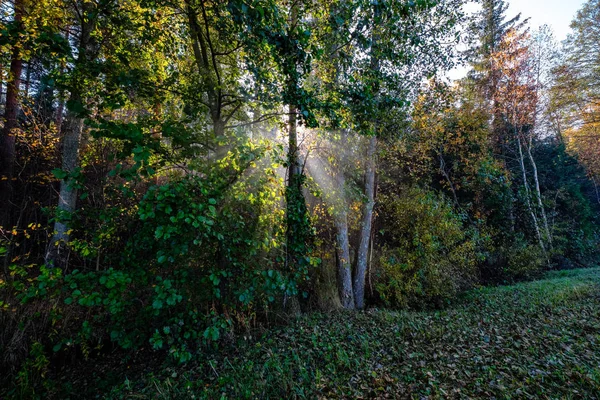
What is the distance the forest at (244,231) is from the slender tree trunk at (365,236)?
67mm

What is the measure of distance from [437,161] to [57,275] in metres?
13.5

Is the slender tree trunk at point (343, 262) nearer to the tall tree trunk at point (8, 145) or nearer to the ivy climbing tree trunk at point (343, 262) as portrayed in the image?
the ivy climbing tree trunk at point (343, 262)

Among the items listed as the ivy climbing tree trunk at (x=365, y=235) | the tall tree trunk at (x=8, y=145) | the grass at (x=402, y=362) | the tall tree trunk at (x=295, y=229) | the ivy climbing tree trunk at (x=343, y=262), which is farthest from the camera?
the ivy climbing tree trunk at (x=365, y=235)

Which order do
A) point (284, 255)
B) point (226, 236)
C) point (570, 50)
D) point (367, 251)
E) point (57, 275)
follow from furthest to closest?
point (570, 50), point (367, 251), point (284, 255), point (226, 236), point (57, 275)

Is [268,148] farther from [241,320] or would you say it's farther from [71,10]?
[71,10]

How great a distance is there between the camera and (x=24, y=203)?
21.1 ft

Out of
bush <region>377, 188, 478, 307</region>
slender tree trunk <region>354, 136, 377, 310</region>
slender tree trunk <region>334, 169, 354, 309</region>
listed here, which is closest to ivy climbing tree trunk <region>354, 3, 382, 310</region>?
slender tree trunk <region>354, 136, 377, 310</region>

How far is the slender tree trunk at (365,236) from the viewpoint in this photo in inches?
284

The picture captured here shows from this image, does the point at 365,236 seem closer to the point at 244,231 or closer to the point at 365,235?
the point at 365,235

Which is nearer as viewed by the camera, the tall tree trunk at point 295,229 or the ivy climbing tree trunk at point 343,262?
the tall tree trunk at point 295,229

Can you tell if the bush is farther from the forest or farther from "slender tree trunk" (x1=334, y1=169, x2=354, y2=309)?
"slender tree trunk" (x1=334, y1=169, x2=354, y2=309)

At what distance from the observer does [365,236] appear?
24.8 ft

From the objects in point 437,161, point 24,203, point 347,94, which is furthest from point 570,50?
point 24,203

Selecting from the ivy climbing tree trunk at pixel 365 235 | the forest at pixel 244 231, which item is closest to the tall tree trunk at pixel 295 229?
the forest at pixel 244 231
